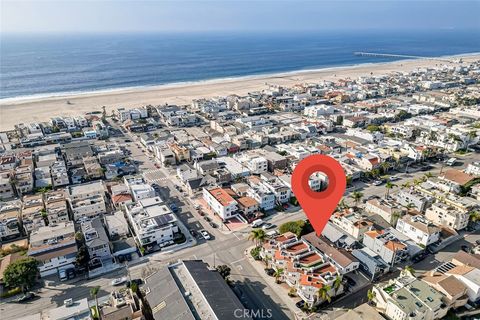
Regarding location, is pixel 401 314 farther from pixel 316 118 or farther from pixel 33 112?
pixel 33 112

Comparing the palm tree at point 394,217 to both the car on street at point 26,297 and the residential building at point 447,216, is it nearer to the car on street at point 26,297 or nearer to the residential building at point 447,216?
the residential building at point 447,216

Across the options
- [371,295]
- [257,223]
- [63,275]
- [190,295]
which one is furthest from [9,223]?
[371,295]

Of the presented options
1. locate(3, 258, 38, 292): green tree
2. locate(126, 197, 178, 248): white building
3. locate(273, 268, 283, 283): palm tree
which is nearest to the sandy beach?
locate(126, 197, 178, 248): white building

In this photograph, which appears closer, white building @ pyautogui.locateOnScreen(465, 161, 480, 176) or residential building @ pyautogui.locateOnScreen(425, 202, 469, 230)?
residential building @ pyautogui.locateOnScreen(425, 202, 469, 230)

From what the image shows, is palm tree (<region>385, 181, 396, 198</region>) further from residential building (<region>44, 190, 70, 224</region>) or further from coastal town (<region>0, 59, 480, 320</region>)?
residential building (<region>44, 190, 70, 224</region>)

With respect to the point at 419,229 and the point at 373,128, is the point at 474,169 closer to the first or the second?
the point at 419,229

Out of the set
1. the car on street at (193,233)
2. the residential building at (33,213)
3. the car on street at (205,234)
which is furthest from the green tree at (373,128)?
the residential building at (33,213)
